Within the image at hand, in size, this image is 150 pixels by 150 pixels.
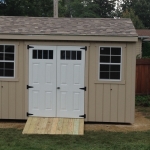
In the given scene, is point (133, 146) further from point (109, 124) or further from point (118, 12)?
point (118, 12)

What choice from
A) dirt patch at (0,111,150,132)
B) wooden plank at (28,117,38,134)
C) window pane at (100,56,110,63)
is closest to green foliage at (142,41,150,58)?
dirt patch at (0,111,150,132)

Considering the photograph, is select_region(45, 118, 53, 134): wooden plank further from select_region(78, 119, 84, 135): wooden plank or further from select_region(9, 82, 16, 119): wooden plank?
select_region(9, 82, 16, 119): wooden plank

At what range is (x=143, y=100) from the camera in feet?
49.6

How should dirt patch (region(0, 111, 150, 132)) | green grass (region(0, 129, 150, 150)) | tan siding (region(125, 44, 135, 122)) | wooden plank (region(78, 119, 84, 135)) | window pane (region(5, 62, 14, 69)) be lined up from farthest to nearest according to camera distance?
1. window pane (region(5, 62, 14, 69))
2. tan siding (region(125, 44, 135, 122))
3. dirt patch (region(0, 111, 150, 132))
4. wooden plank (region(78, 119, 84, 135))
5. green grass (region(0, 129, 150, 150))

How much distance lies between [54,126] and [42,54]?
2227 mm

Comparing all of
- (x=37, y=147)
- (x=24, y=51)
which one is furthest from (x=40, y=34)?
(x=37, y=147)

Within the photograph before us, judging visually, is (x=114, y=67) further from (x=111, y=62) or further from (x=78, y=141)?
(x=78, y=141)

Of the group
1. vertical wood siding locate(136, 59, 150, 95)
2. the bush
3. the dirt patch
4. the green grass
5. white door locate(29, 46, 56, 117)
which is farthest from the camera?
vertical wood siding locate(136, 59, 150, 95)

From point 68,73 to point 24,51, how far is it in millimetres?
1481

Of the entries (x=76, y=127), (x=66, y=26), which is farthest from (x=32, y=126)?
(x=66, y=26)

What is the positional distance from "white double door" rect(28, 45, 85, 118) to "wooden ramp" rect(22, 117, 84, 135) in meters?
0.31

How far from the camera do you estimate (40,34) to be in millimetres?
10266

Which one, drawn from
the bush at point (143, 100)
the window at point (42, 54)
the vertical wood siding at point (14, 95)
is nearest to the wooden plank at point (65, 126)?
the vertical wood siding at point (14, 95)

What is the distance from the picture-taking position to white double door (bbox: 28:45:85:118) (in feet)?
34.0
